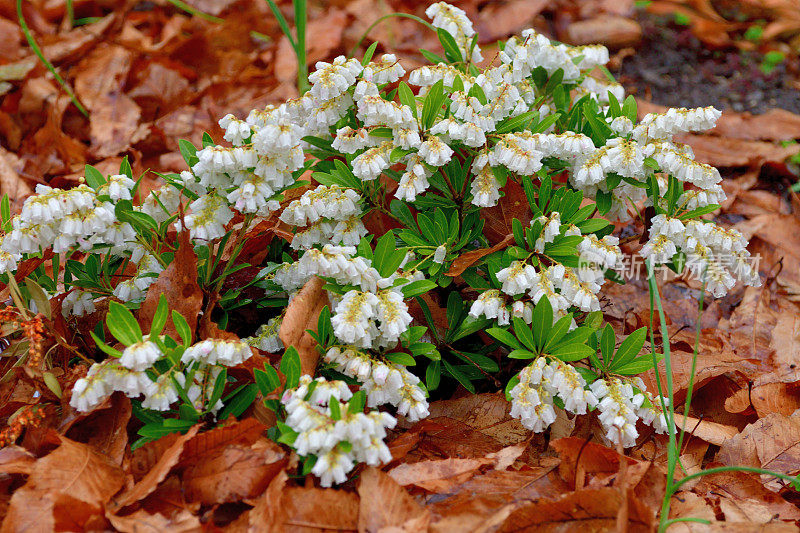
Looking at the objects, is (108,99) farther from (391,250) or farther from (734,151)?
(734,151)

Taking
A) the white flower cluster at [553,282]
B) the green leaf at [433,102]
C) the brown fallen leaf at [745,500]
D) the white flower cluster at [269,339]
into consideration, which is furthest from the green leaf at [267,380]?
the brown fallen leaf at [745,500]

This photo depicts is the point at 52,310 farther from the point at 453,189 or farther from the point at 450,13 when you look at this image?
the point at 450,13

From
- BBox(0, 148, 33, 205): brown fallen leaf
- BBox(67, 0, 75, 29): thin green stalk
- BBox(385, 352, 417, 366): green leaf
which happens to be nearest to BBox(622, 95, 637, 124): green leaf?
BBox(385, 352, 417, 366): green leaf

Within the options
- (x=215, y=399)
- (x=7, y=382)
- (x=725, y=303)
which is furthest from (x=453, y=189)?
(x=725, y=303)

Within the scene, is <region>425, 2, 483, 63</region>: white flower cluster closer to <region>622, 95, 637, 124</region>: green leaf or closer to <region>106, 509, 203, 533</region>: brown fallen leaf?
<region>622, 95, 637, 124</region>: green leaf

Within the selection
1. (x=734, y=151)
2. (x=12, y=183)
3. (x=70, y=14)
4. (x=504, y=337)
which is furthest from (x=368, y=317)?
(x=70, y=14)

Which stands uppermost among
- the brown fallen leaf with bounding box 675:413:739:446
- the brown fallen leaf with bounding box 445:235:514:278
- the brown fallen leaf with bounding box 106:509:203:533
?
the brown fallen leaf with bounding box 445:235:514:278

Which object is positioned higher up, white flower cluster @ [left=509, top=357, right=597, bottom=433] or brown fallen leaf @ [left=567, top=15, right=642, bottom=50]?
brown fallen leaf @ [left=567, top=15, right=642, bottom=50]
